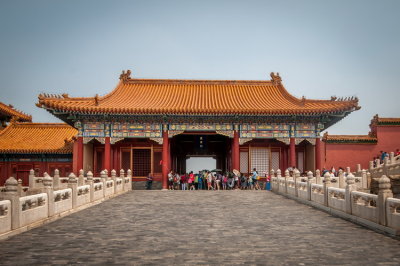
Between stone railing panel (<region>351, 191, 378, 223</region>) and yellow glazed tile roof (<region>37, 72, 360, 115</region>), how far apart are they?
13029mm

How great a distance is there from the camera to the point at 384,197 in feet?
29.4

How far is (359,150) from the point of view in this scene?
2870 centimetres

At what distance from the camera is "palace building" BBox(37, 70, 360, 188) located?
2364cm

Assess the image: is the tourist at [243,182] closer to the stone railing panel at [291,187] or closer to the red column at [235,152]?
the red column at [235,152]

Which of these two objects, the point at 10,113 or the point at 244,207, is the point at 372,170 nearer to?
the point at 244,207

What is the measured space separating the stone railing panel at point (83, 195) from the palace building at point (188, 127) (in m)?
9.21

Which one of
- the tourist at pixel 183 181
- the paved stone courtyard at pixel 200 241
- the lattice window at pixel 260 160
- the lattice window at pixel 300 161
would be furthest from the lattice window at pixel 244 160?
the paved stone courtyard at pixel 200 241

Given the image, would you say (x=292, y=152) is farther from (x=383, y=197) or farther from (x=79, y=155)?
(x=383, y=197)

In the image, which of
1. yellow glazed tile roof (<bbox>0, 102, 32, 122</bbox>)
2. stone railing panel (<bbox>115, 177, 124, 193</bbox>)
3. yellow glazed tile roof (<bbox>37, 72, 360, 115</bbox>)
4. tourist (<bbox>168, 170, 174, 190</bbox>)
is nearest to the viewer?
stone railing panel (<bbox>115, 177, 124, 193</bbox>)

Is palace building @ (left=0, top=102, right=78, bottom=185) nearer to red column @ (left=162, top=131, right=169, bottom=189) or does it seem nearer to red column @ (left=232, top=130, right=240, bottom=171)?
red column @ (left=162, top=131, right=169, bottom=189)

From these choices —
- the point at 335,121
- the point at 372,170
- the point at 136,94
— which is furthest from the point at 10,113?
the point at 372,170

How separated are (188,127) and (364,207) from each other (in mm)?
15269

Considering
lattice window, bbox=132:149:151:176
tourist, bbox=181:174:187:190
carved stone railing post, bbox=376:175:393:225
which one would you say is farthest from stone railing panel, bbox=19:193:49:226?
lattice window, bbox=132:149:151:176

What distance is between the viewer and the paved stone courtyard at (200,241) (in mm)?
6465
